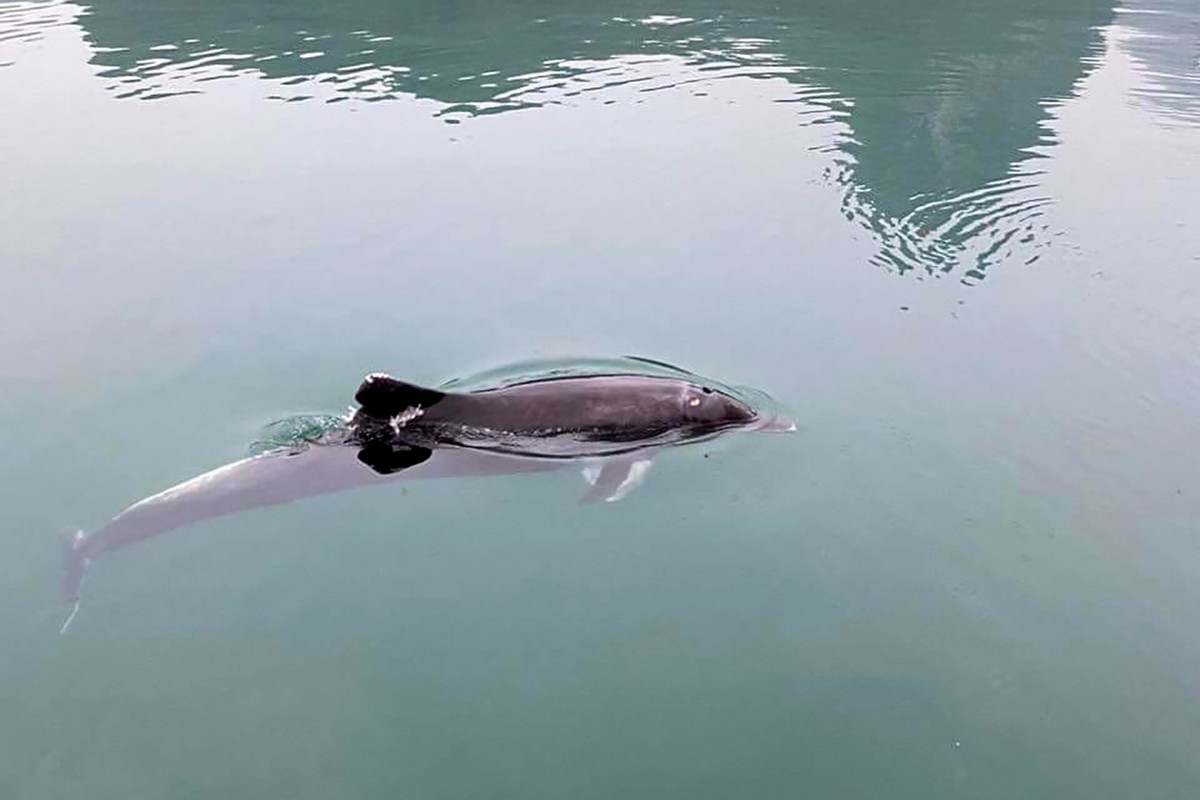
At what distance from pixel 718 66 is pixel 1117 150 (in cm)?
1327

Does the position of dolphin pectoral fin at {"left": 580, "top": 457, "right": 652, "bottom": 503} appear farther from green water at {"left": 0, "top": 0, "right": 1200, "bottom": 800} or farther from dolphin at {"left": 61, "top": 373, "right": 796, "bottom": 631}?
green water at {"left": 0, "top": 0, "right": 1200, "bottom": 800}

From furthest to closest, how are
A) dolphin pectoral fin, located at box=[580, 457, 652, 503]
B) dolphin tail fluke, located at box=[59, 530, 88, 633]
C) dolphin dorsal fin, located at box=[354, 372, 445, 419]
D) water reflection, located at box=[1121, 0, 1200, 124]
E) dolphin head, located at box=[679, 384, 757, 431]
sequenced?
1. water reflection, located at box=[1121, 0, 1200, 124]
2. dolphin head, located at box=[679, 384, 757, 431]
3. dolphin pectoral fin, located at box=[580, 457, 652, 503]
4. dolphin dorsal fin, located at box=[354, 372, 445, 419]
5. dolphin tail fluke, located at box=[59, 530, 88, 633]

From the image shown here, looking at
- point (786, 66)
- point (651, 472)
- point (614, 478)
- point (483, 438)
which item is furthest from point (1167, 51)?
point (483, 438)

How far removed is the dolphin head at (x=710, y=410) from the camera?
591 inches

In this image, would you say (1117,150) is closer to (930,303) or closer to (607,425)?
(930,303)

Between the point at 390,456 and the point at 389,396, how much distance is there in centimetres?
87

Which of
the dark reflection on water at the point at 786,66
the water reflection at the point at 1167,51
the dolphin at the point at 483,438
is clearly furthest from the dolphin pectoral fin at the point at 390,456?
the water reflection at the point at 1167,51

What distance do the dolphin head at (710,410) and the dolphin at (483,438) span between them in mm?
15

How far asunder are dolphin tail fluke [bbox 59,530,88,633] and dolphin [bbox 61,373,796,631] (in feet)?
3.07

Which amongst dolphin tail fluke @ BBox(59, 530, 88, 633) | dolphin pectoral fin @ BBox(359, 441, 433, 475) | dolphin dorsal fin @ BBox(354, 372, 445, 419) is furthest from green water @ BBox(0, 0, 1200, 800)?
dolphin dorsal fin @ BBox(354, 372, 445, 419)

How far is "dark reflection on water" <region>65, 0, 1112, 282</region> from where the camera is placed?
2505 cm

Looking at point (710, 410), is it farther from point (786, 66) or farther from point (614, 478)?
point (786, 66)

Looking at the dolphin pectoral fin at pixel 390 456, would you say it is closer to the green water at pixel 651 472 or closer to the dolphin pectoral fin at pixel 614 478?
the green water at pixel 651 472

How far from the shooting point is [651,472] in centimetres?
1450
